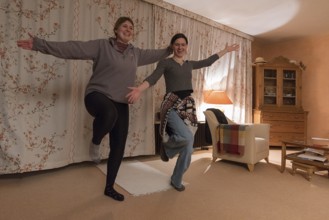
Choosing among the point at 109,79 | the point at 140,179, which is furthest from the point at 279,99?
the point at 109,79

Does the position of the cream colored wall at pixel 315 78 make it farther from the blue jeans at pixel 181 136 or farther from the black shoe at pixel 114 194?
the black shoe at pixel 114 194

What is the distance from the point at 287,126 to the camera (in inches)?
172

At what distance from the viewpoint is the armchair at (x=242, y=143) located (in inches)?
110

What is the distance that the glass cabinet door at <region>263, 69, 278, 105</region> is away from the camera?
467cm

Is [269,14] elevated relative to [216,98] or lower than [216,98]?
elevated

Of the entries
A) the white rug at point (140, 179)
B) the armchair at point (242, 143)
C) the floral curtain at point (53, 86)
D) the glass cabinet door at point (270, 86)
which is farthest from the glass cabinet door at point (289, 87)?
the white rug at point (140, 179)

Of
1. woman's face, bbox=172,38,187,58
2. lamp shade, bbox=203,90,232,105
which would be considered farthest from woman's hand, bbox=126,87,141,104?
lamp shade, bbox=203,90,232,105

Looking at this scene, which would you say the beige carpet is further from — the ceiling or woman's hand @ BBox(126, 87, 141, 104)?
the ceiling

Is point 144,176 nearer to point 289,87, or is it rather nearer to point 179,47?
point 179,47

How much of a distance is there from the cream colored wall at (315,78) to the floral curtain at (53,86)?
132 inches

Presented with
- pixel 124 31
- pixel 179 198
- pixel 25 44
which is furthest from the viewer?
pixel 179 198

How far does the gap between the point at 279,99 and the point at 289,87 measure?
1.17 feet

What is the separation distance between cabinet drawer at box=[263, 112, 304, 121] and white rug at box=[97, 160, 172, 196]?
2752 mm

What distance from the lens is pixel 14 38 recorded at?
2301 mm
